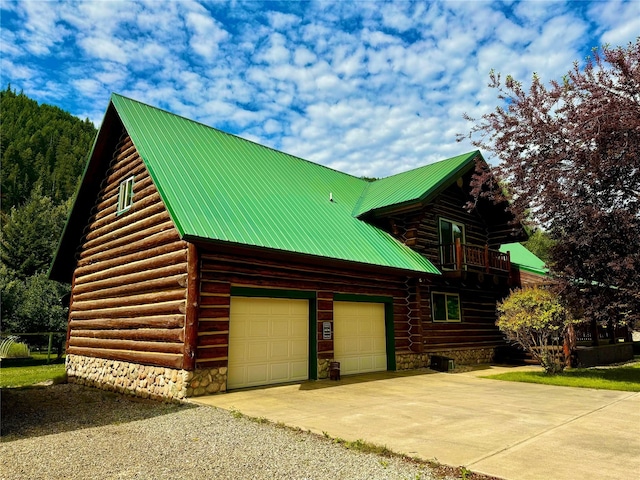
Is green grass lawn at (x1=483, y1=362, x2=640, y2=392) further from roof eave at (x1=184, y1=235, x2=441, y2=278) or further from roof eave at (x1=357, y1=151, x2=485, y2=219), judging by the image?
roof eave at (x1=357, y1=151, x2=485, y2=219)

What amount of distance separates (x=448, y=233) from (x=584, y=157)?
6.75m

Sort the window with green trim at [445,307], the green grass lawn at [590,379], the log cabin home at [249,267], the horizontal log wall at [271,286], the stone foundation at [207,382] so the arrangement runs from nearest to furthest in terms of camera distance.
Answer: the stone foundation at [207,382] < the horizontal log wall at [271,286] < the log cabin home at [249,267] < the green grass lawn at [590,379] < the window with green trim at [445,307]

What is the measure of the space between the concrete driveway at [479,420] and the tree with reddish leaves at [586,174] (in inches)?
163

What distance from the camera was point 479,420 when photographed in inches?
310

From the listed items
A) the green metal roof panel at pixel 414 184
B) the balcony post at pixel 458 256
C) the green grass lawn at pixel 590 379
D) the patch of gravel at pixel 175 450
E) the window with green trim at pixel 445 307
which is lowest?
the green grass lawn at pixel 590 379

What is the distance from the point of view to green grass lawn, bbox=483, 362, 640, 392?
1249cm

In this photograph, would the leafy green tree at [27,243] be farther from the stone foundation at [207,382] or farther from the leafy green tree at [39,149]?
the stone foundation at [207,382]

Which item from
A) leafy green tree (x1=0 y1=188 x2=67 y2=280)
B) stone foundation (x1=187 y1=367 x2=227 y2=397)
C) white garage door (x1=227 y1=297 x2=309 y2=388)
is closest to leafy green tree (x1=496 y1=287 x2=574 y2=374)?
white garage door (x1=227 y1=297 x2=309 y2=388)

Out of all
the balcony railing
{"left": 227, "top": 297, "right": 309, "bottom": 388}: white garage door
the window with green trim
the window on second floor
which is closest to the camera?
{"left": 227, "top": 297, "right": 309, "bottom": 388}: white garage door

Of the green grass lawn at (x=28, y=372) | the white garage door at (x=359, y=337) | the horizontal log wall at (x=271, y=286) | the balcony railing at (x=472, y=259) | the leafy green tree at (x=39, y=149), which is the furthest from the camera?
the leafy green tree at (x=39, y=149)

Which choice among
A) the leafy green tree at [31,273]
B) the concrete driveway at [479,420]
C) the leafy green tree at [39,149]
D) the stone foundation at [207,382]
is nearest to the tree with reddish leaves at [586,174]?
the concrete driveway at [479,420]

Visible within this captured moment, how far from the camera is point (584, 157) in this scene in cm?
1387

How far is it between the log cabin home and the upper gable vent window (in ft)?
0.23

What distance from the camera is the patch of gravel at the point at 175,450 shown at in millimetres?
5242
